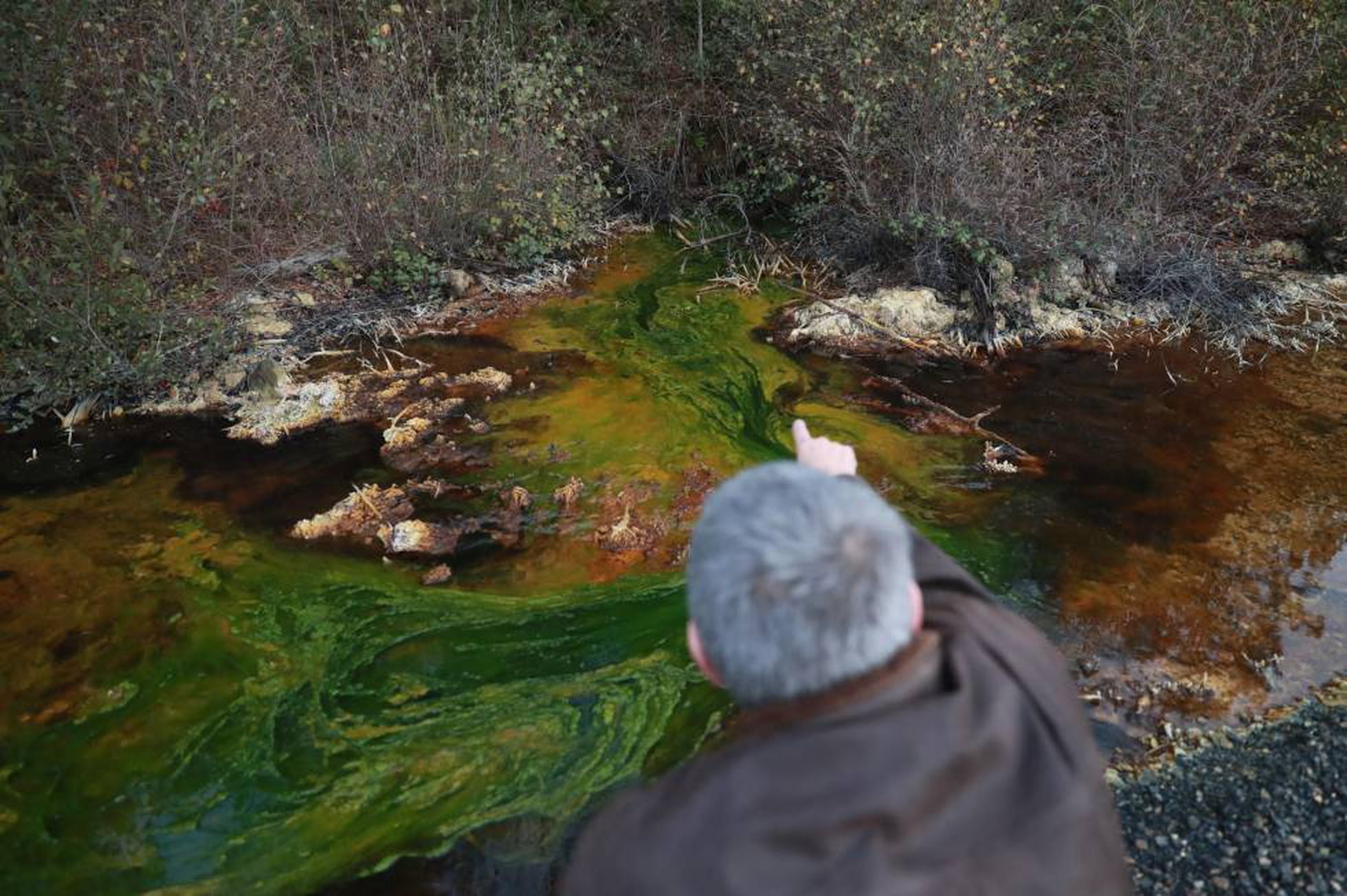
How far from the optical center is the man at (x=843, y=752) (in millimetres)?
1121

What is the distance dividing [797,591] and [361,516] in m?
4.03

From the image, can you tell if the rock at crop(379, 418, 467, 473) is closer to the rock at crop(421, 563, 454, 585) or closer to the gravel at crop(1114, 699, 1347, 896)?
the rock at crop(421, 563, 454, 585)

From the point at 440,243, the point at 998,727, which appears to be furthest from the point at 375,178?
the point at 998,727

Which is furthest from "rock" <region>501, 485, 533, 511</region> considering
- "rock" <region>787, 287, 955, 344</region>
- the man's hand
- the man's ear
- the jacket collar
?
the jacket collar

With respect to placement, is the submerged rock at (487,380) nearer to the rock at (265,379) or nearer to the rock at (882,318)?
the rock at (265,379)

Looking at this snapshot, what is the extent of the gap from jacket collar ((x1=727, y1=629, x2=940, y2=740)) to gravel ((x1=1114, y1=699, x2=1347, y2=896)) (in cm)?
207

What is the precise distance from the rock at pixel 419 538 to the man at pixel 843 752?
3.48 meters

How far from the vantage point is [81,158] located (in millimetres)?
5633

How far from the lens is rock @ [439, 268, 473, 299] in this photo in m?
7.58

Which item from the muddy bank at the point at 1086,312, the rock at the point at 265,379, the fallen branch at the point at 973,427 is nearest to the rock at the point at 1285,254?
the muddy bank at the point at 1086,312

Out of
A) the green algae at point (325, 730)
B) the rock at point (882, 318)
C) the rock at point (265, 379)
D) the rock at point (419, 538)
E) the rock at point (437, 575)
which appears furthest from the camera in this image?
the rock at point (882, 318)

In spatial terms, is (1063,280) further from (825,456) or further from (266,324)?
(825,456)

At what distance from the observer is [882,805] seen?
1.12 m

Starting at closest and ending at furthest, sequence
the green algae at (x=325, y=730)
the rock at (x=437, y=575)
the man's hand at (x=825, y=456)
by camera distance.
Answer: the man's hand at (x=825, y=456)
the green algae at (x=325, y=730)
the rock at (x=437, y=575)
